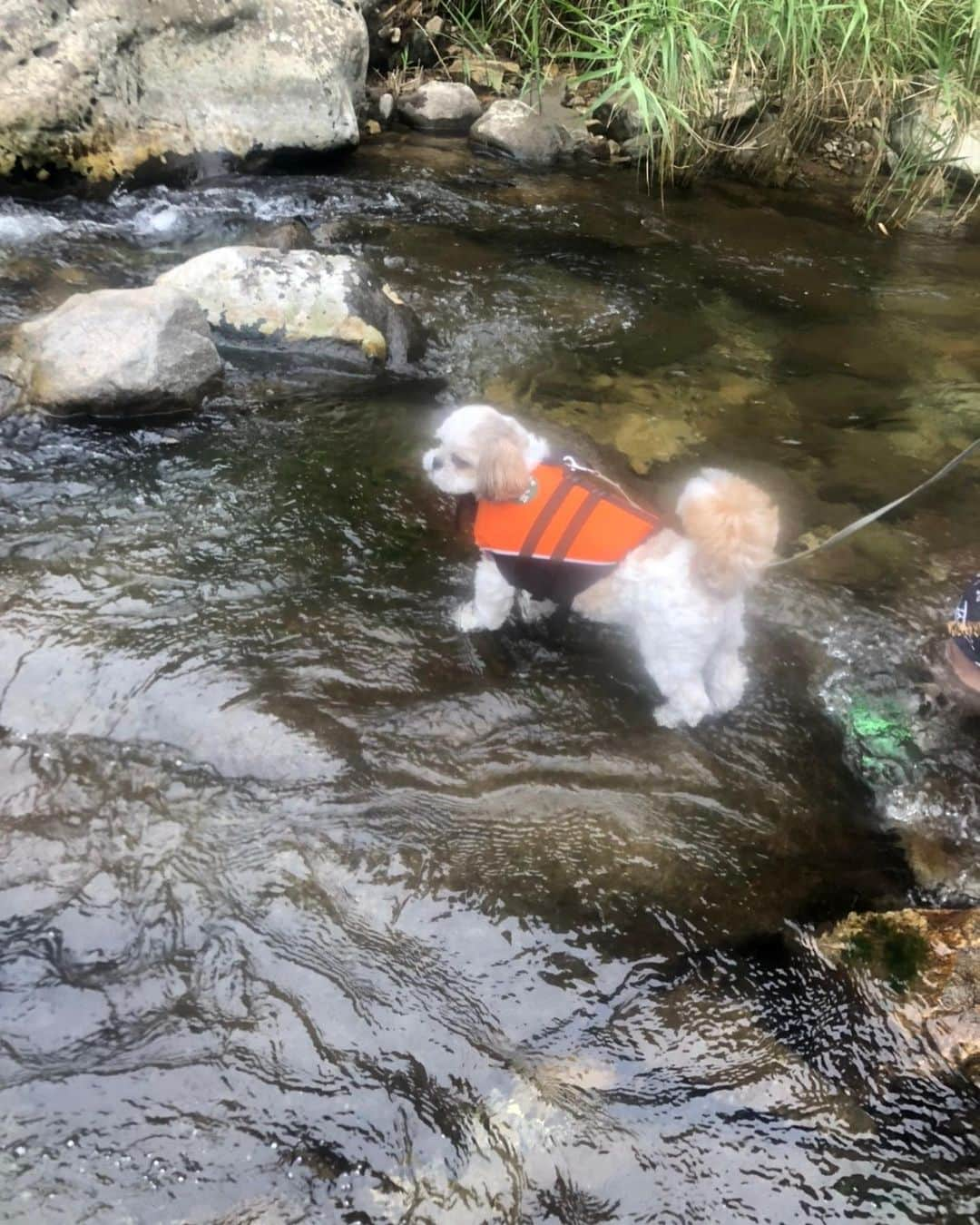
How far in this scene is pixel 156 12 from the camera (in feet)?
21.7

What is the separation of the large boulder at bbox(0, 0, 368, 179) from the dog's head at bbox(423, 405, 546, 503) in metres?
4.89

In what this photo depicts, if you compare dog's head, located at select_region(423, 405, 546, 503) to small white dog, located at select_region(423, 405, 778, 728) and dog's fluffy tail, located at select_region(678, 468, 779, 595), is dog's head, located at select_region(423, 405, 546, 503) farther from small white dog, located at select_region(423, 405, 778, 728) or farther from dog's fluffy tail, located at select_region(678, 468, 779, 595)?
dog's fluffy tail, located at select_region(678, 468, 779, 595)

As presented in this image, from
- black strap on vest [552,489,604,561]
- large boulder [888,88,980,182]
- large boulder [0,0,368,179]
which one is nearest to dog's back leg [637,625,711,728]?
black strap on vest [552,489,604,561]

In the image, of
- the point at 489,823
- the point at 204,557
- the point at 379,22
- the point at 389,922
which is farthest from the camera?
the point at 379,22

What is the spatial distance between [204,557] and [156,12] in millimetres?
5251

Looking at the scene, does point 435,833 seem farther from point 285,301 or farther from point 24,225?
point 24,225

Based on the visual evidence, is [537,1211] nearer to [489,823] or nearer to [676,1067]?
[676,1067]

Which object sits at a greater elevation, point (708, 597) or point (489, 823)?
point (708, 597)

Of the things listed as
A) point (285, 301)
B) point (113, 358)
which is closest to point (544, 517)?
point (113, 358)

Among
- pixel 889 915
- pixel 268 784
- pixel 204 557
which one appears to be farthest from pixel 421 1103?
pixel 204 557

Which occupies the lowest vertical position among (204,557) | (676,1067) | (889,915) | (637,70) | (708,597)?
(204,557)

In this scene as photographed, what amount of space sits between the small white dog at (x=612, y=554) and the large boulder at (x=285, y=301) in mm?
2099

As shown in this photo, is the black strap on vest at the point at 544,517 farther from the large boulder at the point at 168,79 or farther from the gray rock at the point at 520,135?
the gray rock at the point at 520,135

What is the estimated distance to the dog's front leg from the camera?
3.62 m
